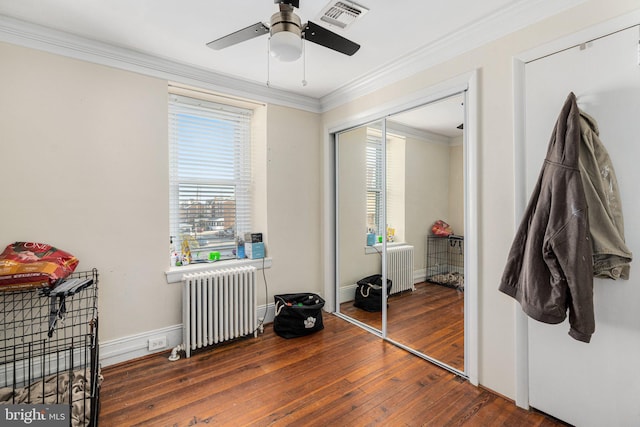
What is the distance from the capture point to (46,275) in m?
1.79

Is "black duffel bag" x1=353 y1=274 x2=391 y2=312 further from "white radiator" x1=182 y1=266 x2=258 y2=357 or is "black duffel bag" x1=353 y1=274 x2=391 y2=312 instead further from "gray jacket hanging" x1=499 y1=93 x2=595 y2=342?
"gray jacket hanging" x1=499 y1=93 x2=595 y2=342

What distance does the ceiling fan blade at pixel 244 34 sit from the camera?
1.62m

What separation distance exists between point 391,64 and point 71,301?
3.28 metres

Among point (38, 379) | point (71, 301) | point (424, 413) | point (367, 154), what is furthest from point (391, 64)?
point (38, 379)

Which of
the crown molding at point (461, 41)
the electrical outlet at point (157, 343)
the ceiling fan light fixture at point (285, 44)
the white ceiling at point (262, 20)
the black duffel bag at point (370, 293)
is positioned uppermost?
the white ceiling at point (262, 20)

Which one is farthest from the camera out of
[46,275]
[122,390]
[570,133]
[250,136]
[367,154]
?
[250,136]

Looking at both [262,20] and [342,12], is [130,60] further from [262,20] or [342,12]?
[342,12]

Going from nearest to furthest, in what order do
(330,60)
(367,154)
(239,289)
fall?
(330,60), (239,289), (367,154)

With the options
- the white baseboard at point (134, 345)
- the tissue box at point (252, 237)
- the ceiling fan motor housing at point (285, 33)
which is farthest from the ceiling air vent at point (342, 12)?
the white baseboard at point (134, 345)

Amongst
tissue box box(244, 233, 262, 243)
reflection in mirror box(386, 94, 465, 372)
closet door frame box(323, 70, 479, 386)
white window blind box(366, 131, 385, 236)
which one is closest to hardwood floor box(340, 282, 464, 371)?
reflection in mirror box(386, 94, 465, 372)

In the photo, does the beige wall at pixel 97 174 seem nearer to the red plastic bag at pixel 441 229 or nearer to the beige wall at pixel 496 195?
the red plastic bag at pixel 441 229

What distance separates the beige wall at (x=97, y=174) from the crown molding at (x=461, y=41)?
6.43ft

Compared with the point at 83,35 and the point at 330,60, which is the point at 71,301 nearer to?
the point at 83,35

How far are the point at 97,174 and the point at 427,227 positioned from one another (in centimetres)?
280
